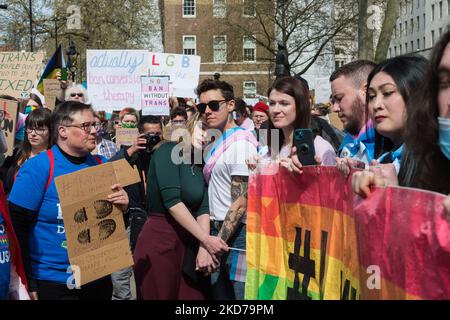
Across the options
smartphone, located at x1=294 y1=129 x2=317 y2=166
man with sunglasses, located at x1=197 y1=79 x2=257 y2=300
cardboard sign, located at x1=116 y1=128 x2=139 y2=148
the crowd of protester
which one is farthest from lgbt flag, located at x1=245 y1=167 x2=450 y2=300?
cardboard sign, located at x1=116 y1=128 x2=139 y2=148

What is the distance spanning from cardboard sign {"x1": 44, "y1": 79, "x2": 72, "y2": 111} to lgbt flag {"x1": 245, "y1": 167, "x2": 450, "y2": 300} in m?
6.59

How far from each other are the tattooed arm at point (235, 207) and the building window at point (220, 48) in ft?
159

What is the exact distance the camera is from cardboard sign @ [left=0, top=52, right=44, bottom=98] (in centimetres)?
1003

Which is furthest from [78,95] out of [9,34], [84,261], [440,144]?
[9,34]

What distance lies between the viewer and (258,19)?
44594mm

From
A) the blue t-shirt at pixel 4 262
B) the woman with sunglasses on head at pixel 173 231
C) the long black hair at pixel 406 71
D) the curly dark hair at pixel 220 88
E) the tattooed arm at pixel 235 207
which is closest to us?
the long black hair at pixel 406 71

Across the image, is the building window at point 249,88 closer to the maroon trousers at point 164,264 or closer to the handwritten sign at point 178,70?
the handwritten sign at point 178,70

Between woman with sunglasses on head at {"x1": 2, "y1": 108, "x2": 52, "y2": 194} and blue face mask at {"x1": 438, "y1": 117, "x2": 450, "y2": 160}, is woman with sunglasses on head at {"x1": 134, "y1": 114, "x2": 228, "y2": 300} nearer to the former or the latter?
woman with sunglasses on head at {"x1": 2, "y1": 108, "x2": 52, "y2": 194}

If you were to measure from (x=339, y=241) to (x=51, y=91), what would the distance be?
777 cm

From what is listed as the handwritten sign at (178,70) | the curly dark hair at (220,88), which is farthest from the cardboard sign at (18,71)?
the curly dark hair at (220,88)

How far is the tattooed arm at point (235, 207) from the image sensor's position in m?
4.56

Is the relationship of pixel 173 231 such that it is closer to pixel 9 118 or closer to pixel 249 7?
pixel 9 118

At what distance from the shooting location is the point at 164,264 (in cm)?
475

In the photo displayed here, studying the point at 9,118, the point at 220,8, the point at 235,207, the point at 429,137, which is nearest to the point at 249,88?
the point at 220,8
